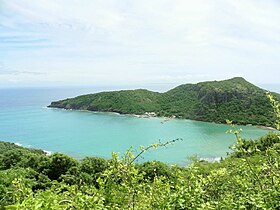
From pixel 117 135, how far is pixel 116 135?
164 millimetres

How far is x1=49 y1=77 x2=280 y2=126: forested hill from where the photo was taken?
189ft

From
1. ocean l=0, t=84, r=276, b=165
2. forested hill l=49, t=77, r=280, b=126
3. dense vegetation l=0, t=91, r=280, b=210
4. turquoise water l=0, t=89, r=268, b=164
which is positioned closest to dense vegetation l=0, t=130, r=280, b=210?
dense vegetation l=0, t=91, r=280, b=210

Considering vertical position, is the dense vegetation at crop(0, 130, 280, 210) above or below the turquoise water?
above

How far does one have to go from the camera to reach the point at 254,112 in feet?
185

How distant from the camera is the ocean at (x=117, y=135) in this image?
131ft

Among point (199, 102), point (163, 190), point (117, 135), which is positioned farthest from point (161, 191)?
point (199, 102)

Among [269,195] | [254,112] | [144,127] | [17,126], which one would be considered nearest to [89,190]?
[269,195]

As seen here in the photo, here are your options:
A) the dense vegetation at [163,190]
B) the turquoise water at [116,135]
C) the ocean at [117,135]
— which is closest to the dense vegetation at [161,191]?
the dense vegetation at [163,190]

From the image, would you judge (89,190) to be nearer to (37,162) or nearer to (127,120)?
(37,162)

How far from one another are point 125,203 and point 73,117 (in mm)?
66006

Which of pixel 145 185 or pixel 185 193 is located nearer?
pixel 185 193

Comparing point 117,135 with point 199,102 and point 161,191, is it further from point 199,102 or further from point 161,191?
point 161,191

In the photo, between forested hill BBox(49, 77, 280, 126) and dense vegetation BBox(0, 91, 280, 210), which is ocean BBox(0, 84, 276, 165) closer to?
forested hill BBox(49, 77, 280, 126)

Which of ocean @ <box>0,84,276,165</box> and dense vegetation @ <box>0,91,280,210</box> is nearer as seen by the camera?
dense vegetation @ <box>0,91,280,210</box>
